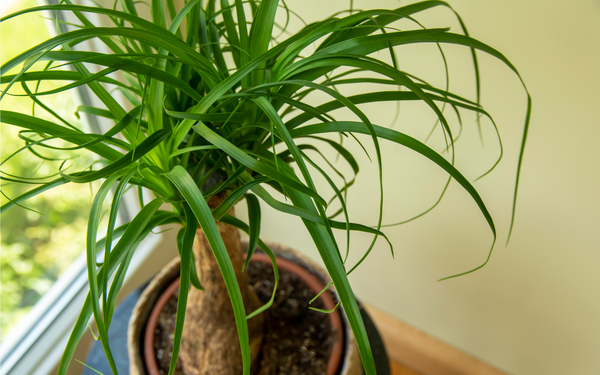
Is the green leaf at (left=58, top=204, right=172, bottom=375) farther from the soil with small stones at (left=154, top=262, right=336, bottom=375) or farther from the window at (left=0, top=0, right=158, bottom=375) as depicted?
the window at (left=0, top=0, right=158, bottom=375)

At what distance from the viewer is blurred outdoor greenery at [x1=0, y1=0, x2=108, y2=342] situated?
839 millimetres

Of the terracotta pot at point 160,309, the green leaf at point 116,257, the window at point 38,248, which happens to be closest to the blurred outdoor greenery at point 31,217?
the window at point 38,248

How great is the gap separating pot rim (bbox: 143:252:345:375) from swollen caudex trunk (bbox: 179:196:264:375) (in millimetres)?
53

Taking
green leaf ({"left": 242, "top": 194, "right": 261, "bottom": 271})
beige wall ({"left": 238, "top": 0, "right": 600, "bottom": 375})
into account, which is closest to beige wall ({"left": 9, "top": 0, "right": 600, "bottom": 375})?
beige wall ({"left": 238, "top": 0, "right": 600, "bottom": 375})

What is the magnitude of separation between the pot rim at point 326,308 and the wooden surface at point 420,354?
57 cm

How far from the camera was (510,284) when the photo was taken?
3.16 feet

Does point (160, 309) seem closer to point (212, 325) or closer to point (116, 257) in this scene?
point (212, 325)

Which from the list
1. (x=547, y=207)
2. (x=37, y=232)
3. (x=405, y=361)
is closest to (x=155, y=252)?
(x=37, y=232)

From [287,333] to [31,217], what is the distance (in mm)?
634

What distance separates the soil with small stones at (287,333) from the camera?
0.67 m

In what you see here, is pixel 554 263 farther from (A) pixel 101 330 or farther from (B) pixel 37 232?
(B) pixel 37 232

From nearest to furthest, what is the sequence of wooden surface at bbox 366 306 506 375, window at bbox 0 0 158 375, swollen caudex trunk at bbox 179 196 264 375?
swollen caudex trunk at bbox 179 196 264 375
window at bbox 0 0 158 375
wooden surface at bbox 366 306 506 375

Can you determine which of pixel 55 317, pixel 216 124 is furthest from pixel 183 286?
pixel 55 317

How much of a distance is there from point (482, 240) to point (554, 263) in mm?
141
